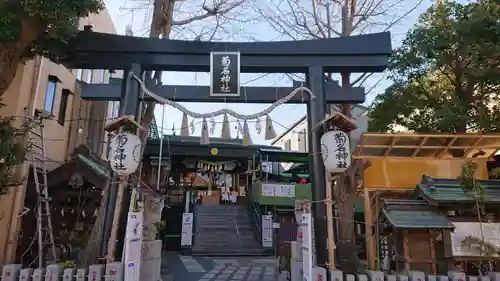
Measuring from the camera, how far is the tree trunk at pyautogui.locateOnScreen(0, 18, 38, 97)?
26.0 ft

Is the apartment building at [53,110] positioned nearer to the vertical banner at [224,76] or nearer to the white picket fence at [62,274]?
the white picket fence at [62,274]

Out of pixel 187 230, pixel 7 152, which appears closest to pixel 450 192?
pixel 7 152

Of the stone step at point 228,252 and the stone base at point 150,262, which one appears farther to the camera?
the stone step at point 228,252

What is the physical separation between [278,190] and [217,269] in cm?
828

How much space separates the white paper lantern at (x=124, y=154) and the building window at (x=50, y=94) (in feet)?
17.3

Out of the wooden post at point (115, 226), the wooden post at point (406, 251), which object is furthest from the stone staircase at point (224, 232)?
the wooden post at point (115, 226)

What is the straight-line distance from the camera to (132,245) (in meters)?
6.70

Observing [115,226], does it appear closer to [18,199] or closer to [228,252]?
[18,199]

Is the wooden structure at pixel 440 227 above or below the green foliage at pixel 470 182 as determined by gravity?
below

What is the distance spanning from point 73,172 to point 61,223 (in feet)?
8.30

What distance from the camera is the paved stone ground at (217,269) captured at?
11.9m

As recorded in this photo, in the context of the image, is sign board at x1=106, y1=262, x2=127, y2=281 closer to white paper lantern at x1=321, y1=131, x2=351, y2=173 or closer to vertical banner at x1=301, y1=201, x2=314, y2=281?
vertical banner at x1=301, y1=201, x2=314, y2=281

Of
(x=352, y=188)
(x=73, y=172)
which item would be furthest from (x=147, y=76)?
(x=352, y=188)

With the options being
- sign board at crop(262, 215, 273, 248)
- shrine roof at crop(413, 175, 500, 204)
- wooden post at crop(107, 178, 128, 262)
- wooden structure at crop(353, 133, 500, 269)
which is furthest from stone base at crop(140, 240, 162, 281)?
sign board at crop(262, 215, 273, 248)
